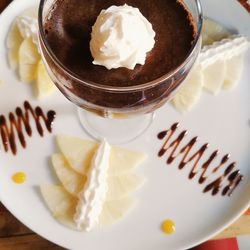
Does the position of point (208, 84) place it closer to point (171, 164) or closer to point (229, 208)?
point (171, 164)

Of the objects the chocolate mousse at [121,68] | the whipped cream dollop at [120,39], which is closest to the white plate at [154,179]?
the chocolate mousse at [121,68]

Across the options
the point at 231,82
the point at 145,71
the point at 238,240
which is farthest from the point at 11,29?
the point at 238,240

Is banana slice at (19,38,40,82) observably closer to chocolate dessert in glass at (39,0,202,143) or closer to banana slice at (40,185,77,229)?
chocolate dessert in glass at (39,0,202,143)

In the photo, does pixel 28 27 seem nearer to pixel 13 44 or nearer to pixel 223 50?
pixel 13 44

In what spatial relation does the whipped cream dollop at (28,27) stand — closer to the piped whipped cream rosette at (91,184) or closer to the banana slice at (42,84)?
the banana slice at (42,84)

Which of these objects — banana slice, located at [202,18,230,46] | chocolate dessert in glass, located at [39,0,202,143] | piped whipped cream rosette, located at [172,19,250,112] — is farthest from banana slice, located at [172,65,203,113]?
chocolate dessert in glass, located at [39,0,202,143]
